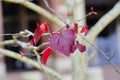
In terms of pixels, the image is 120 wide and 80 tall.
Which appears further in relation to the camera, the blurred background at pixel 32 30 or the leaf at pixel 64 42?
the blurred background at pixel 32 30

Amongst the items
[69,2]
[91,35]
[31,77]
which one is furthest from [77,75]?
[31,77]

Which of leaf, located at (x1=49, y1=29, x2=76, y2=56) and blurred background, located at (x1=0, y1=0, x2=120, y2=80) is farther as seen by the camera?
blurred background, located at (x1=0, y1=0, x2=120, y2=80)

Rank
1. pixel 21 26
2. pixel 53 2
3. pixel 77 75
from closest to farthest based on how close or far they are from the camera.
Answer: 1. pixel 77 75
2. pixel 53 2
3. pixel 21 26

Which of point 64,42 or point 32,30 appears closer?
point 64,42

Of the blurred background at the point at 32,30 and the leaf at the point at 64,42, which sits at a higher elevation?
the leaf at the point at 64,42

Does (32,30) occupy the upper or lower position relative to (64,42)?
lower

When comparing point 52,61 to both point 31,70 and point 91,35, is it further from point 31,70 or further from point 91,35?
point 91,35

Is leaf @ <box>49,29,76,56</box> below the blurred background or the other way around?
the other way around

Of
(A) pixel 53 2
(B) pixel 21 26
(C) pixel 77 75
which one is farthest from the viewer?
(B) pixel 21 26
